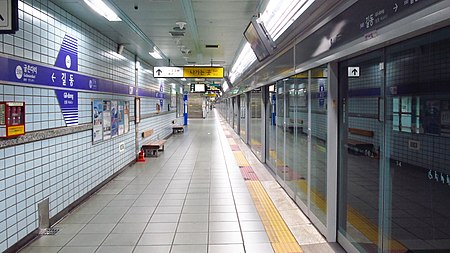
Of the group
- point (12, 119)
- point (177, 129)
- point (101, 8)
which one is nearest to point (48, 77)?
point (12, 119)

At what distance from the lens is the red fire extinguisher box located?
129 inches

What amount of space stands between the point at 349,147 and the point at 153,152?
7.53 metres

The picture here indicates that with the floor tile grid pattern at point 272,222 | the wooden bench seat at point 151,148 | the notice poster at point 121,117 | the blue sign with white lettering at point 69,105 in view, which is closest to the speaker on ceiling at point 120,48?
the notice poster at point 121,117

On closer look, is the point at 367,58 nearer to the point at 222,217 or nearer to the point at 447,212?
the point at 447,212

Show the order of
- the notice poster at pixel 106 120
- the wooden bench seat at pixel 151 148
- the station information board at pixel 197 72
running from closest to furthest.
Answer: the notice poster at pixel 106 120
the station information board at pixel 197 72
the wooden bench seat at pixel 151 148

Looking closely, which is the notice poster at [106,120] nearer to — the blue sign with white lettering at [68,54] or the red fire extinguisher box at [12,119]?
the blue sign with white lettering at [68,54]

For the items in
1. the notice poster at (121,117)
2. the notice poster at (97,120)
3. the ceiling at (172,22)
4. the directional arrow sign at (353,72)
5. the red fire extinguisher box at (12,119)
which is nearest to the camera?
the directional arrow sign at (353,72)

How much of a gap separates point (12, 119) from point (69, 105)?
1.49 m

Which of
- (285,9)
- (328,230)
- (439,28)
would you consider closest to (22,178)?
(328,230)

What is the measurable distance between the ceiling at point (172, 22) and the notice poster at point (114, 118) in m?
1.35

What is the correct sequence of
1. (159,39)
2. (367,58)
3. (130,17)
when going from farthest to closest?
1. (159,39)
2. (130,17)
3. (367,58)

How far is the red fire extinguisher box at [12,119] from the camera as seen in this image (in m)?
3.28

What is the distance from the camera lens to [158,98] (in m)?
12.6

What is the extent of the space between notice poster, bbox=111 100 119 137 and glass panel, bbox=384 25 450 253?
5437 mm
